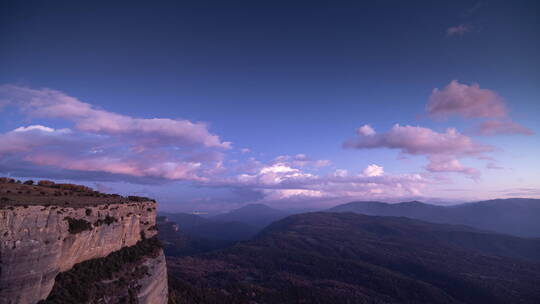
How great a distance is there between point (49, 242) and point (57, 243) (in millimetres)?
1036

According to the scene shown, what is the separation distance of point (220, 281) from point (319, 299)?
5833cm

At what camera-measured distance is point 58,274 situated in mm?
25906

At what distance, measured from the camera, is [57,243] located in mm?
23781

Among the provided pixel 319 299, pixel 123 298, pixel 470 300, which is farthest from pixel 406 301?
A: pixel 123 298

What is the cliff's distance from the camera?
20.1 m

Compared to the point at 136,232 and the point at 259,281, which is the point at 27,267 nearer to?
the point at 136,232

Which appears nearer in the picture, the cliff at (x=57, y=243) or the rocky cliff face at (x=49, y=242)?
the rocky cliff face at (x=49, y=242)

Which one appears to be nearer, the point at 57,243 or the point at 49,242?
the point at 49,242

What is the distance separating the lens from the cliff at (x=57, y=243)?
20.1 m

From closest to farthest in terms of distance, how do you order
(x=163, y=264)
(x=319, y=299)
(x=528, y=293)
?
1. (x=163, y=264)
2. (x=319, y=299)
3. (x=528, y=293)

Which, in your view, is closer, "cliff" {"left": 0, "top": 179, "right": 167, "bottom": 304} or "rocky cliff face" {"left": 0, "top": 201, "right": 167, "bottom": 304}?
"rocky cliff face" {"left": 0, "top": 201, "right": 167, "bottom": 304}

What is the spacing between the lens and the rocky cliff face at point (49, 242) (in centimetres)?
1995

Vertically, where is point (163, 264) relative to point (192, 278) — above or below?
above

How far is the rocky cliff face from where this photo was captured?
65.5 feet
